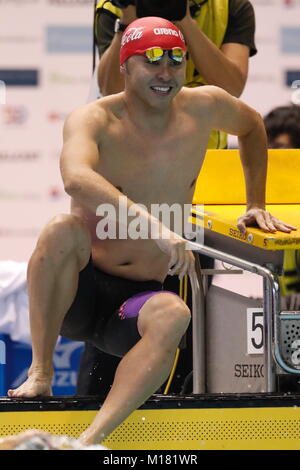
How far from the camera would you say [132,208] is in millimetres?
3176

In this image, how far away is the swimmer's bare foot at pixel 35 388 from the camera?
330 cm

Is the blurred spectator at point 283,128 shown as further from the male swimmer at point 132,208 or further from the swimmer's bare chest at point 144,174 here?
the swimmer's bare chest at point 144,174

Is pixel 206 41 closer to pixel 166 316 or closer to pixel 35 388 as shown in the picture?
pixel 166 316

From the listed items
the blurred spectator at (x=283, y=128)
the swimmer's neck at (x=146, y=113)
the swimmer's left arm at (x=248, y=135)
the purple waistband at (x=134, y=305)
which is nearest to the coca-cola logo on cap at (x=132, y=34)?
the swimmer's neck at (x=146, y=113)

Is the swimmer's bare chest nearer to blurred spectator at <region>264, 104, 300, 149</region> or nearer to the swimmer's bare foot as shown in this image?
the swimmer's bare foot

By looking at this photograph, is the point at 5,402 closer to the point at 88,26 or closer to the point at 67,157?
the point at 67,157

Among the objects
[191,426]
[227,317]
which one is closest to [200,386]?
[227,317]

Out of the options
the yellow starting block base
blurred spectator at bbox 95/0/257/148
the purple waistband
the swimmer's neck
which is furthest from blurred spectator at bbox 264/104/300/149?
the yellow starting block base

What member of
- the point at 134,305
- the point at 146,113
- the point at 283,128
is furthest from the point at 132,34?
the point at 283,128

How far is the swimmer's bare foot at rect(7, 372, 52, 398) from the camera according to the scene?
330 centimetres

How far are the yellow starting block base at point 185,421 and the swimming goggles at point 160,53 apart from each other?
39.5 inches

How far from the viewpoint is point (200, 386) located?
427cm

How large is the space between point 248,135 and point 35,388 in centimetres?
112

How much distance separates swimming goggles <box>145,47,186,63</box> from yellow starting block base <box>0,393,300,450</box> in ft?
3.30
